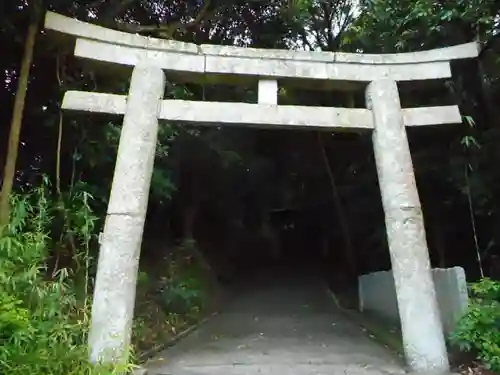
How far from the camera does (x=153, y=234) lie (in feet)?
38.0

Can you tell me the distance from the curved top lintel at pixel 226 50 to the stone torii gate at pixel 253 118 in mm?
11

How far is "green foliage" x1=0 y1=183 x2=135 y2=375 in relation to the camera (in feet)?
12.4

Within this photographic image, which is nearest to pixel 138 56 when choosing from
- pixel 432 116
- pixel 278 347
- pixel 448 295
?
pixel 432 116

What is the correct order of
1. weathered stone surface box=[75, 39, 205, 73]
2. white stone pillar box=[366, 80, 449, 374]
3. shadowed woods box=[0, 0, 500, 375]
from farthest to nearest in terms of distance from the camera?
weathered stone surface box=[75, 39, 205, 73] → white stone pillar box=[366, 80, 449, 374] → shadowed woods box=[0, 0, 500, 375]

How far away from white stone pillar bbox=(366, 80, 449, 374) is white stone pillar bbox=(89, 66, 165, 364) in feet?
8.65

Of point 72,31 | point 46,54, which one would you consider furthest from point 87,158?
point 72,31

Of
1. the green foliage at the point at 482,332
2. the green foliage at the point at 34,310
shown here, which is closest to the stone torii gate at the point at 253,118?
the green foliage at the point at 482,332

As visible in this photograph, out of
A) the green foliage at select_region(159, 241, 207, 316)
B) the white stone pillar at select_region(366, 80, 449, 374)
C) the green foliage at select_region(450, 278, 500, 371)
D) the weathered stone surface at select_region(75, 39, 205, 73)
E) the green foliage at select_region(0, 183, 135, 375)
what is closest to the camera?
the green foliage at select_region(0, 183, 135, 375)

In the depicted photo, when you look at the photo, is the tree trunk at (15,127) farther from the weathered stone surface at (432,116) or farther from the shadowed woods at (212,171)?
the weathered stone surface at (432,116)

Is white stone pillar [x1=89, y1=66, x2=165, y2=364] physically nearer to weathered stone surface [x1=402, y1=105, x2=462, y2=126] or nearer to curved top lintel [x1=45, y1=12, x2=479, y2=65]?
curved top lintel [x1=45, y1=12, x2=479, y2=65]

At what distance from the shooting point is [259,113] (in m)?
5.95

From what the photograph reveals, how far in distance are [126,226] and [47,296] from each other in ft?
3.49

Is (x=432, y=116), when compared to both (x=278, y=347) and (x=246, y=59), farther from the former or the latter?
(x=278, y=347)

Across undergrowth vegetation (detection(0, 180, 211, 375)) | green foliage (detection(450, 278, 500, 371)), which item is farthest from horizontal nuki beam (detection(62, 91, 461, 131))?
green foliage (detection(450, 278, 500, 371))
